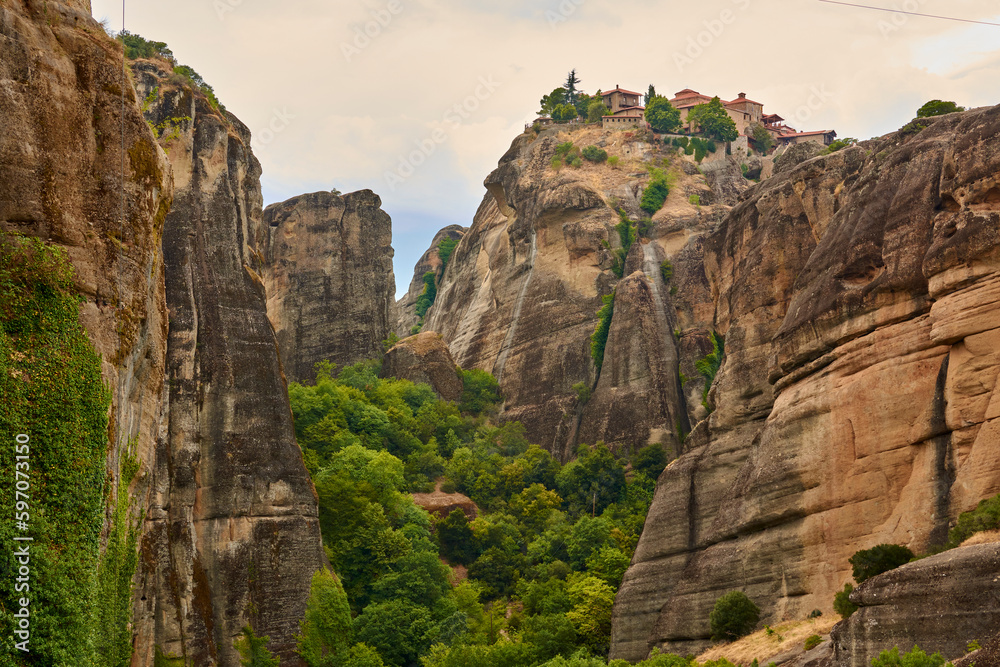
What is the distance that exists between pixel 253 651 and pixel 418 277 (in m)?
74.3

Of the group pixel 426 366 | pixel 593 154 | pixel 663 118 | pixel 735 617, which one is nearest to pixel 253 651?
pixel 735 617

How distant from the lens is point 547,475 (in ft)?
219

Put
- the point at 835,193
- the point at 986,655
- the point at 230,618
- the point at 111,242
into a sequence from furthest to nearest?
the point at 835,193, the point at 230,618, the point at 111,242, the point at 986,655

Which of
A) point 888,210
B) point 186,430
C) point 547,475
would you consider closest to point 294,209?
point 547,475

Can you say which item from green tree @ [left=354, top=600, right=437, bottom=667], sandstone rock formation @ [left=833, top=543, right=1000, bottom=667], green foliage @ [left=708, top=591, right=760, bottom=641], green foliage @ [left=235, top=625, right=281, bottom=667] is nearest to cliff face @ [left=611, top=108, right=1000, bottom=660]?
green foliage @ [left=708, top=591, right=760, bottom=641]

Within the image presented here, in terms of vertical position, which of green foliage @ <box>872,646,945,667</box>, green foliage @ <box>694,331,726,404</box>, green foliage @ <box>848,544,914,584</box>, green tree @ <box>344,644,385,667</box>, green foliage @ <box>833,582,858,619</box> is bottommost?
green tree @ <box>344,644,385,667</box>

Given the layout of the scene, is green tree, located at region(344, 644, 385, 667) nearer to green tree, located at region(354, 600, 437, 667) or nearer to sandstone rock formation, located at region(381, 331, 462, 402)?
green tree, located at region(354, 600, 437, 667)

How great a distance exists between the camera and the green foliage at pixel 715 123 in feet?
326

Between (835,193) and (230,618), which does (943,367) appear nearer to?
(835,193)

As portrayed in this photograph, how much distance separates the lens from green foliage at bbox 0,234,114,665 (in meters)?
20.6

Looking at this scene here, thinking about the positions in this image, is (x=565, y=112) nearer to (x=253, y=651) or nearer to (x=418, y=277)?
(x=418, y=277)

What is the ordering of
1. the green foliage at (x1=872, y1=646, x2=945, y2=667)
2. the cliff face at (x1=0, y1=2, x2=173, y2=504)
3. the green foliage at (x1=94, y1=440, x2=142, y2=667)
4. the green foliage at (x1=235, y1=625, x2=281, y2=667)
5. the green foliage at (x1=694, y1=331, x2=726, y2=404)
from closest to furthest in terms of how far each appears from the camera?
the cliff face at (x1=0, y1=2, x2=173, y2=504)
the green foliage at (x1=872, y1=646, x2=945, y2=667)
the green foliage at (x1=94, y1=440, x2=142, y2=667)
the green foliage at (x1=235, y1=625, x2=281, y2=667)
the green foliage at (x1=694, y1=331, x2=726, y2=404)

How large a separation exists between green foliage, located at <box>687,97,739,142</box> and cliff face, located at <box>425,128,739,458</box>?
7.55m

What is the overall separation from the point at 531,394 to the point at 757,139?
4500 cm
